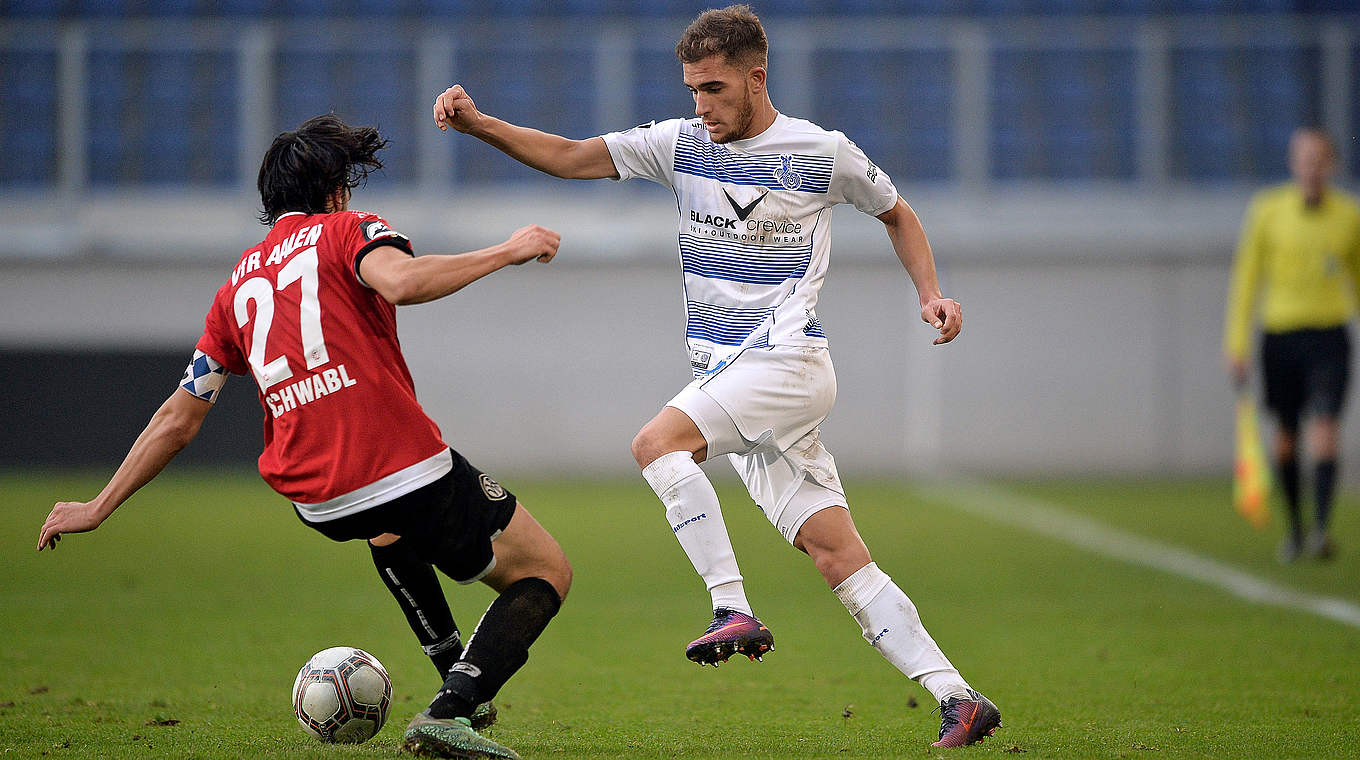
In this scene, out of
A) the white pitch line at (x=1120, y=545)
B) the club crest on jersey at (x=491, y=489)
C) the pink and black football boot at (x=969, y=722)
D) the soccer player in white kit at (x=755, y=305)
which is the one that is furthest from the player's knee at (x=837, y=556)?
the white pitch line at (x=1120, y=545)

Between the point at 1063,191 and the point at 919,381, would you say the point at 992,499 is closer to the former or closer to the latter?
the point at 919,381

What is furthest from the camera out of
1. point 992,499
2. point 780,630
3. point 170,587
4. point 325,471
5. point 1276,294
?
point 992,499

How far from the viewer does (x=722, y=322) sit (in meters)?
3.97

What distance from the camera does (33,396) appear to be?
46.0 feet

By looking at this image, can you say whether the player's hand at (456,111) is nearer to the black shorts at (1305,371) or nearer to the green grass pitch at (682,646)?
the green grass pitch at (682,646)

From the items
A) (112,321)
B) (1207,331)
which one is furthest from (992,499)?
(112,321)

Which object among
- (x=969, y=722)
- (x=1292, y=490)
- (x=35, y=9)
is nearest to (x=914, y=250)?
(x=969, y=722)

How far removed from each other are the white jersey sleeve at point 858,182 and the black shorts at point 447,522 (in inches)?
50.0

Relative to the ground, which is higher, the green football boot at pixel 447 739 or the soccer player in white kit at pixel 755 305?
the soccer player in white kit at pixel 755 305

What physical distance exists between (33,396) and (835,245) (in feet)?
25.9

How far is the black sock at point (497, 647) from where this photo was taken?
135 inches

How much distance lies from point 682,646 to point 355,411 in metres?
2.67

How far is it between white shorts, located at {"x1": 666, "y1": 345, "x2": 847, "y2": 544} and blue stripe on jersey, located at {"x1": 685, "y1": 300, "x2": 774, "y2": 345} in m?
0.08

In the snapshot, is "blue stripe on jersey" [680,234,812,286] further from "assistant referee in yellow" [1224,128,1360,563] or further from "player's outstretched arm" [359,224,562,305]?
"assistant referee in yellow" [1224,128,1360,563]
